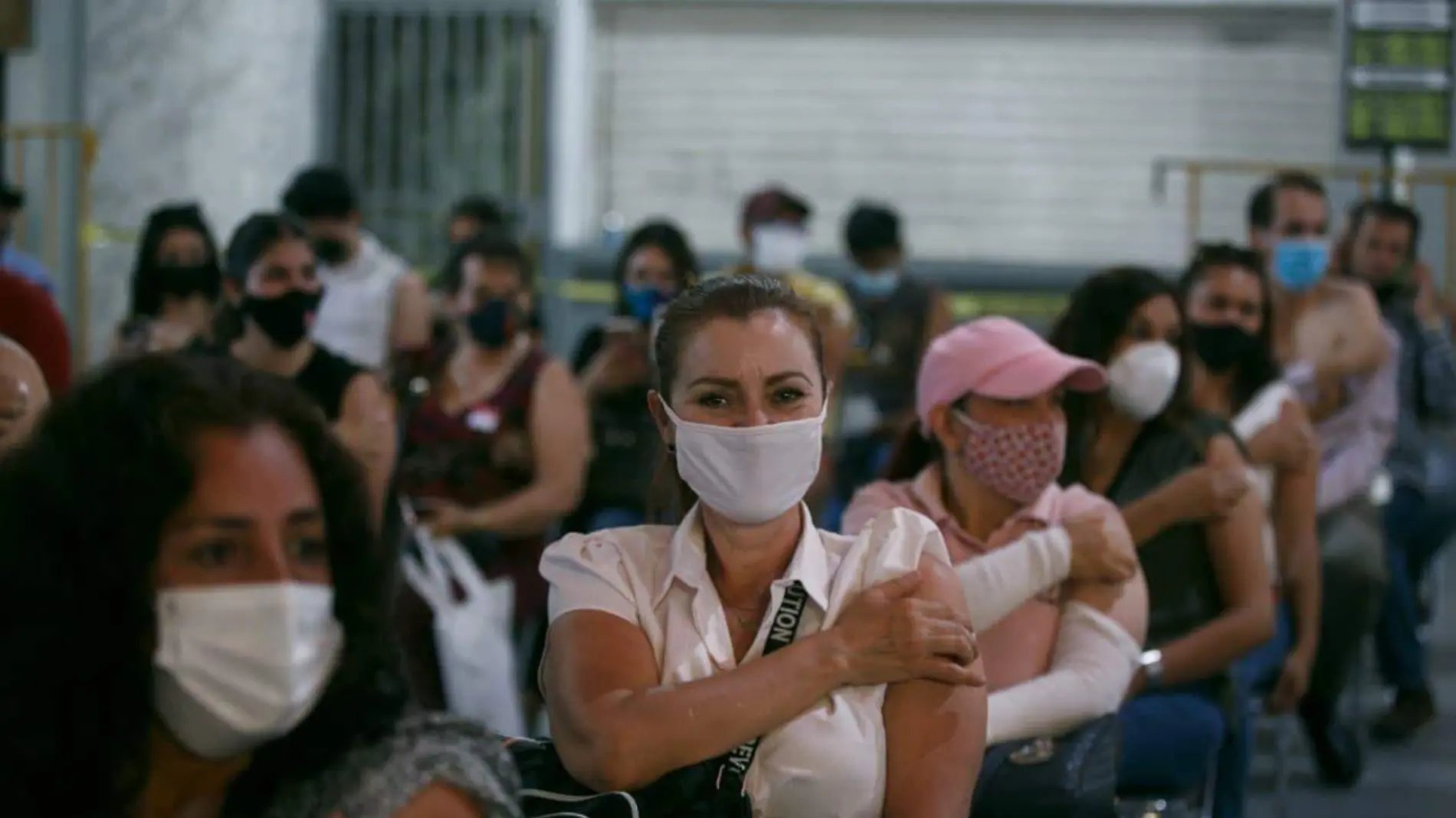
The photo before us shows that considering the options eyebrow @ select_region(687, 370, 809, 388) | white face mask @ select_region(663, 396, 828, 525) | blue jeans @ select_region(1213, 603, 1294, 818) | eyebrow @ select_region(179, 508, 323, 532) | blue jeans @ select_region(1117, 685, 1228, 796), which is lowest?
blue jeans @ select_region(1213, 603, 1294, 818)

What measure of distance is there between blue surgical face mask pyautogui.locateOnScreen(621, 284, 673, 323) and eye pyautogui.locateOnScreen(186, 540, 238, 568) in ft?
15.7

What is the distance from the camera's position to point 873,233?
877 cm

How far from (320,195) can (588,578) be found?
15.6ft

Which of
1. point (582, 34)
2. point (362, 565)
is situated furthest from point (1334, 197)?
point (362, 565)

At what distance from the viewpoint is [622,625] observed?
321 centimetres

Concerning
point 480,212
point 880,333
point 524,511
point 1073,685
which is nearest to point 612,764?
point 1073,685

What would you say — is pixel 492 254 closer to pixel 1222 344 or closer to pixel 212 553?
pixel 1222 344

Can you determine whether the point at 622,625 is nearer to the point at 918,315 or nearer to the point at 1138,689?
the point at 1138,689

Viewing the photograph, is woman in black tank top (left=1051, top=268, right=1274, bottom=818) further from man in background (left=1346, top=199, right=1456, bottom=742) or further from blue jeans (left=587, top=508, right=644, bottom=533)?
man in background (left=1346, top=199, right=1456, bottom=742)

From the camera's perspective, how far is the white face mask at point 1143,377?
478cm

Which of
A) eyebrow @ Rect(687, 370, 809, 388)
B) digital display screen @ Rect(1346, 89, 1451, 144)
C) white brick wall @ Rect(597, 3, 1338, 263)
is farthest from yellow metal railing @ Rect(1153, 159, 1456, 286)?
eyebrow @ Rect(687, 370, 809, 388)

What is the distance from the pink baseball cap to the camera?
4023mm

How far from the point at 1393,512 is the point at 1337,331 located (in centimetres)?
79

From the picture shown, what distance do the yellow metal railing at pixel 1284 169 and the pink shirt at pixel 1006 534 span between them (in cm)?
891
